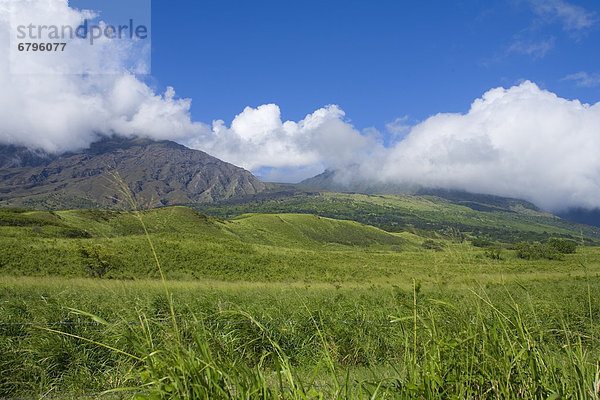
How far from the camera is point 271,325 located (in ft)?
26.2

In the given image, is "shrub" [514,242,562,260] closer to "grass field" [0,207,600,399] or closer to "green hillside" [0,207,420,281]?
"grass field" [0,207,600,399]

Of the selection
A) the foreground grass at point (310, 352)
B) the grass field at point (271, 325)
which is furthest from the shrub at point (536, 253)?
the foreground grass at point (310, 352)

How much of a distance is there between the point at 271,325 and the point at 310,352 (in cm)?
117

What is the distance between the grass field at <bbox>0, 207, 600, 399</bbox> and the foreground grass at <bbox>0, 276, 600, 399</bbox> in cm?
2

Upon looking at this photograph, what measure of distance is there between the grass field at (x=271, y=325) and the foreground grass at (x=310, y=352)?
0.07ft

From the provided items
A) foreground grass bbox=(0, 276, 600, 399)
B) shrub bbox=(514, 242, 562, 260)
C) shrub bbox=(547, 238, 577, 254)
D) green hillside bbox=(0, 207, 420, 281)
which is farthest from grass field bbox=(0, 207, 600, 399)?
shrub bbox=(547, 238, 577, 254)

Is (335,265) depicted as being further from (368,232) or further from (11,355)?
(368,232)

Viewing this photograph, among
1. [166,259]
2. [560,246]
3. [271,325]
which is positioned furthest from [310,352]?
[560,246]

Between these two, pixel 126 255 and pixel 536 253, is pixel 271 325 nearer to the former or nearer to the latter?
pixel 126 255

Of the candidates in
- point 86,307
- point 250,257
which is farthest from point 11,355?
point 250,257

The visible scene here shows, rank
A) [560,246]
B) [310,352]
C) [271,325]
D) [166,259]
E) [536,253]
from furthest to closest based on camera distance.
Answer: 1. [560,246]
2. [536,253]
3. [166,259]
4. [310,352]
5. [271,325]

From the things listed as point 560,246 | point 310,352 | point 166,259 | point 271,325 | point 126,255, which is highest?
point 271,325

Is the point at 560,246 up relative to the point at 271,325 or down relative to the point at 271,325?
down

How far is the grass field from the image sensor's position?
2.05 m
